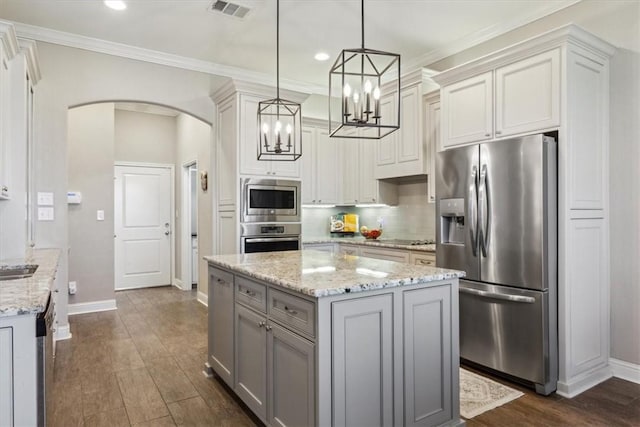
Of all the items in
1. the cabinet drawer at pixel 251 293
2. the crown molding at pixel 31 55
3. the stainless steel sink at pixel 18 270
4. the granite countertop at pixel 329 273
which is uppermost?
the crown molding at pixel 31 55

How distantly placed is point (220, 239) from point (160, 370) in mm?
1873

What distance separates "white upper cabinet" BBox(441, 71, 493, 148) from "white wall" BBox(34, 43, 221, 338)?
3.11 metres

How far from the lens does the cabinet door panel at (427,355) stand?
200 cm

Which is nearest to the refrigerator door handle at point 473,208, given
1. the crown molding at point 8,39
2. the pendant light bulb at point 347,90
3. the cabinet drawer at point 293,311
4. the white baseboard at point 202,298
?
the pendant light bulb at point 347,90

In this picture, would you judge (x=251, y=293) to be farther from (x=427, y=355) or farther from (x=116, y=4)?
(x=116, y=4)

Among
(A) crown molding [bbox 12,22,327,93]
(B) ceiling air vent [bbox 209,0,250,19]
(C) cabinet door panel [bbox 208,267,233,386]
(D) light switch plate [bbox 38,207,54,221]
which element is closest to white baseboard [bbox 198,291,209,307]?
(D) light switch plate [bbox 38,207,54,221]

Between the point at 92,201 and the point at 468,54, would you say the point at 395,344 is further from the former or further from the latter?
the point at 92,201

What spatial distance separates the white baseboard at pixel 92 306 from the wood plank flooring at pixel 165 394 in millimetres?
882

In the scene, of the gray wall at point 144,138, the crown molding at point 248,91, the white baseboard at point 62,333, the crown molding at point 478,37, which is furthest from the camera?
the gray wall at point 144,138

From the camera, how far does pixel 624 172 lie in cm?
294

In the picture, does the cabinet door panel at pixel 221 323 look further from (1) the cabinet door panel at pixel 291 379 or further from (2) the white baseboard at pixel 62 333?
(2) the white baseboard at pixel 62 333

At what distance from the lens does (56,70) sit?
3.92 m

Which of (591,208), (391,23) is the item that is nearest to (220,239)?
(391,23)

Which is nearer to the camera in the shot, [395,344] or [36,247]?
[395,344]
